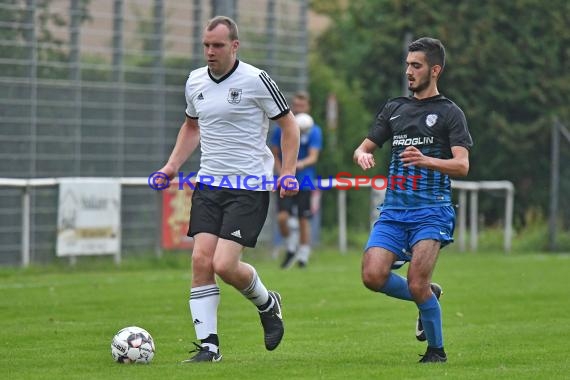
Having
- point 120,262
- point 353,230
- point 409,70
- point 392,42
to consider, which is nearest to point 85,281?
point 120,262

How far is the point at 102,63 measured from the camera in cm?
2144

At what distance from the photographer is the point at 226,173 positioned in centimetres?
929

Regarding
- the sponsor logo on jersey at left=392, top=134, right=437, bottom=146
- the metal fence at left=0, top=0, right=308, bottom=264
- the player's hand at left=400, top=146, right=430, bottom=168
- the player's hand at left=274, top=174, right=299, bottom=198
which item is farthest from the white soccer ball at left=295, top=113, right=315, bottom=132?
the player's hand at left=400, top=146, right=430, bottom=168

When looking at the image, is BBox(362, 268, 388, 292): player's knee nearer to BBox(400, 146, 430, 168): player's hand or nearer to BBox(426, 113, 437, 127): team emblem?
BBox(400, 146, 430, 168): player's hand

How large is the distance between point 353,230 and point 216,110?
18665mm

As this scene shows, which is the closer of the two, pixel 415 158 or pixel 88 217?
pixel 415 158

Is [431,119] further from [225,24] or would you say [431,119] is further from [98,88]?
[98,88]

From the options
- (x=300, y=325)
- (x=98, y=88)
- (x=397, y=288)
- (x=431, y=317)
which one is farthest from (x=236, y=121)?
(x=98, y=88)

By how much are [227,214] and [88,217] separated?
994cm

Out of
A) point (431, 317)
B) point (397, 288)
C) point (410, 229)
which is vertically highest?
point (410, 229)

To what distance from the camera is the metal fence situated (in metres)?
20.0

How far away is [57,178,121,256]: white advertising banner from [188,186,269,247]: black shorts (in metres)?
9.64

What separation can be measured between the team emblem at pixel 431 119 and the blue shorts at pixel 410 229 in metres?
0.55

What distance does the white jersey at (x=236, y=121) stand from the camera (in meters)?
9.26
